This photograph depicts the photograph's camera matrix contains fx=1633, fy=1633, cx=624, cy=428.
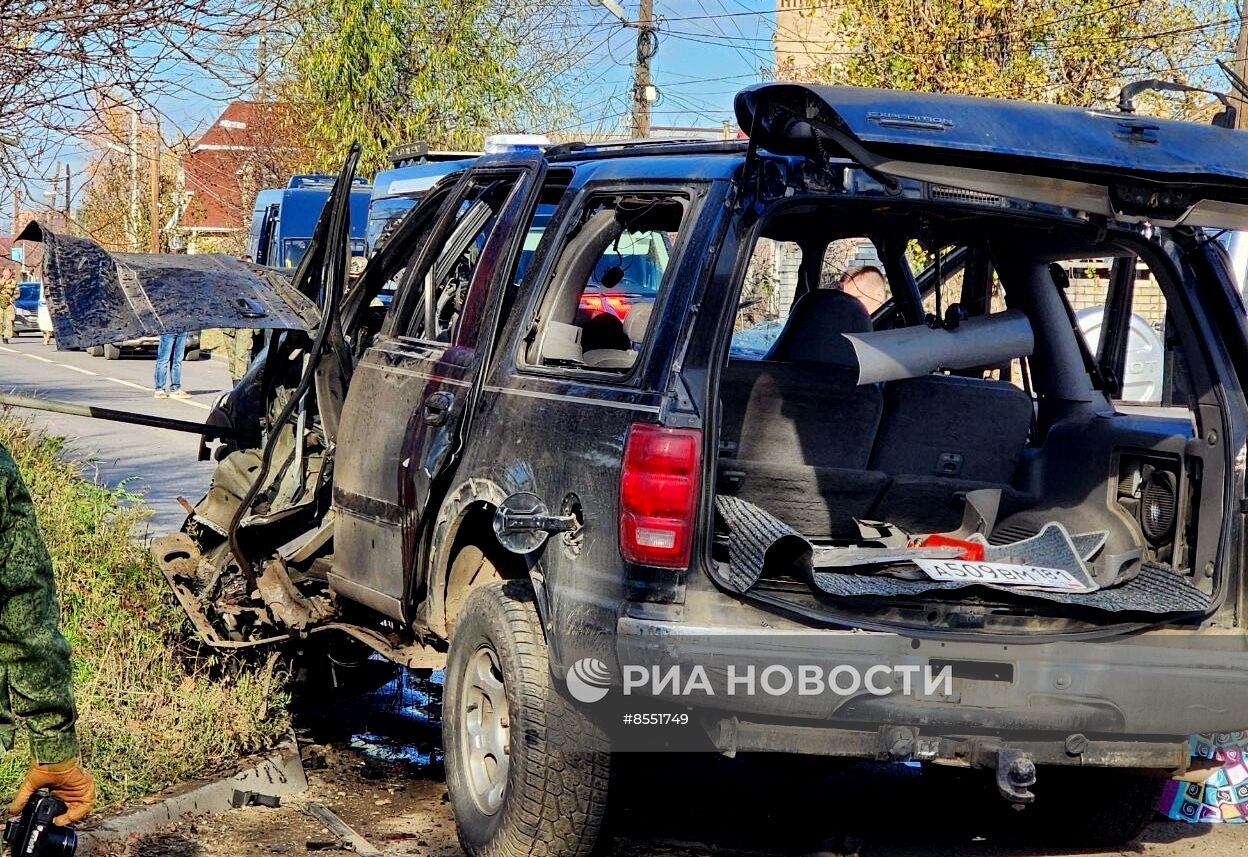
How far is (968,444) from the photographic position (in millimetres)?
5484

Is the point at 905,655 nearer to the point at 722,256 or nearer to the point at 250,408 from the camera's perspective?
the point at 722,256

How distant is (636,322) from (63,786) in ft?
9.26

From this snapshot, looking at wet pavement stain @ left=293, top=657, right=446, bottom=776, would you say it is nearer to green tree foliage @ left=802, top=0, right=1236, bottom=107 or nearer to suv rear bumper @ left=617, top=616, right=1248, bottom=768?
suv rear bumper @ left=617, top=616, right=1248, bottom=768

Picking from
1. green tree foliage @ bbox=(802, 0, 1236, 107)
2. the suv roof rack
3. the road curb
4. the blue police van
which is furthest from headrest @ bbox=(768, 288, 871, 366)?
the blue police van

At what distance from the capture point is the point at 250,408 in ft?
22.4

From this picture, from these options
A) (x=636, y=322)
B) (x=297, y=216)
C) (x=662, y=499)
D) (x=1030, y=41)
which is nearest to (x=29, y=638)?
(x=662, y=499)

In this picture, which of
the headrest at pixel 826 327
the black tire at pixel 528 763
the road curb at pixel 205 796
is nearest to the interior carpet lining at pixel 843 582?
the black tire at pixel 528 763

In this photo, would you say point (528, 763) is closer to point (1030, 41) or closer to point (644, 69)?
point (1030, 41)

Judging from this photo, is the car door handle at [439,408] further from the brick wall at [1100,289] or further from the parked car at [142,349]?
the parked car at [142,349]

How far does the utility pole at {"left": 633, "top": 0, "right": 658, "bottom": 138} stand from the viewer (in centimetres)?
2473

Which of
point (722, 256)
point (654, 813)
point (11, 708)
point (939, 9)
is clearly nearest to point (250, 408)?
point (654, 813)

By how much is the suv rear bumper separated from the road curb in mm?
1770

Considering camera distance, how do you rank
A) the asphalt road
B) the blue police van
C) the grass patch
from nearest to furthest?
the grass patch, the asphalt road, the blue police van

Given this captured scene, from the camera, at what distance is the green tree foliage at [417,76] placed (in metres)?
24.9
